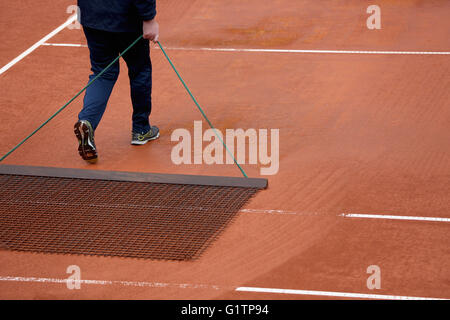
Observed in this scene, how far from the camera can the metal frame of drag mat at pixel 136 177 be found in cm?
676

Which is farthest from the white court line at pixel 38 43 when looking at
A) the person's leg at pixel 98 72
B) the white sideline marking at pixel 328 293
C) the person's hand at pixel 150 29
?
the white sideline marking at pixel 328 293

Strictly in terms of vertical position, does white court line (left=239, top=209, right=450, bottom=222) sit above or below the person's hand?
below

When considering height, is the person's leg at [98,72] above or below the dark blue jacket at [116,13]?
below

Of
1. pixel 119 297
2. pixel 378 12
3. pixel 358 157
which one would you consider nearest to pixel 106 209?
pixel 119 297

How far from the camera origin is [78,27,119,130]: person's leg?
23.5 ft

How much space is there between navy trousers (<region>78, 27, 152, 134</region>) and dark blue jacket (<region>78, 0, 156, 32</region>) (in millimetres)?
91

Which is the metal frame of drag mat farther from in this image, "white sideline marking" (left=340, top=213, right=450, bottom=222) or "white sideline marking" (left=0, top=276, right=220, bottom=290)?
"white sideline marking" (left=0, top=276, right=220, bottom=290)

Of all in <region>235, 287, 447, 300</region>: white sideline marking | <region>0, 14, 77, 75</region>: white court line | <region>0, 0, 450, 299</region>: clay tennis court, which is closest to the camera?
<region>235, 287, 447, 300</region>: white sideline marking

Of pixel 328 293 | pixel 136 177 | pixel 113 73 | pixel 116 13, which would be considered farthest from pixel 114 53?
pixel 328 293

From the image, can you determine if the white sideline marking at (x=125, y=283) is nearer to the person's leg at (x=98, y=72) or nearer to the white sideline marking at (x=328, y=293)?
the white sideline marking at (x=328, y=293)

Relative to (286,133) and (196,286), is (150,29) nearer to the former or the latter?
(286,133)

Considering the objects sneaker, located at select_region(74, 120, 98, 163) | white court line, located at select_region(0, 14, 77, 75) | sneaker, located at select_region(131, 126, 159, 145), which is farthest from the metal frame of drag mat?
white court line, located at select_region(0, 14, 77, 75)

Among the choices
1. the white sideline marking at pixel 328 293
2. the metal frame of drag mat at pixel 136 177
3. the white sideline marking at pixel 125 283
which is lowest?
the white sideline marking at pixel 328 293

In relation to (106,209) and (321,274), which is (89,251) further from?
(321,274)
